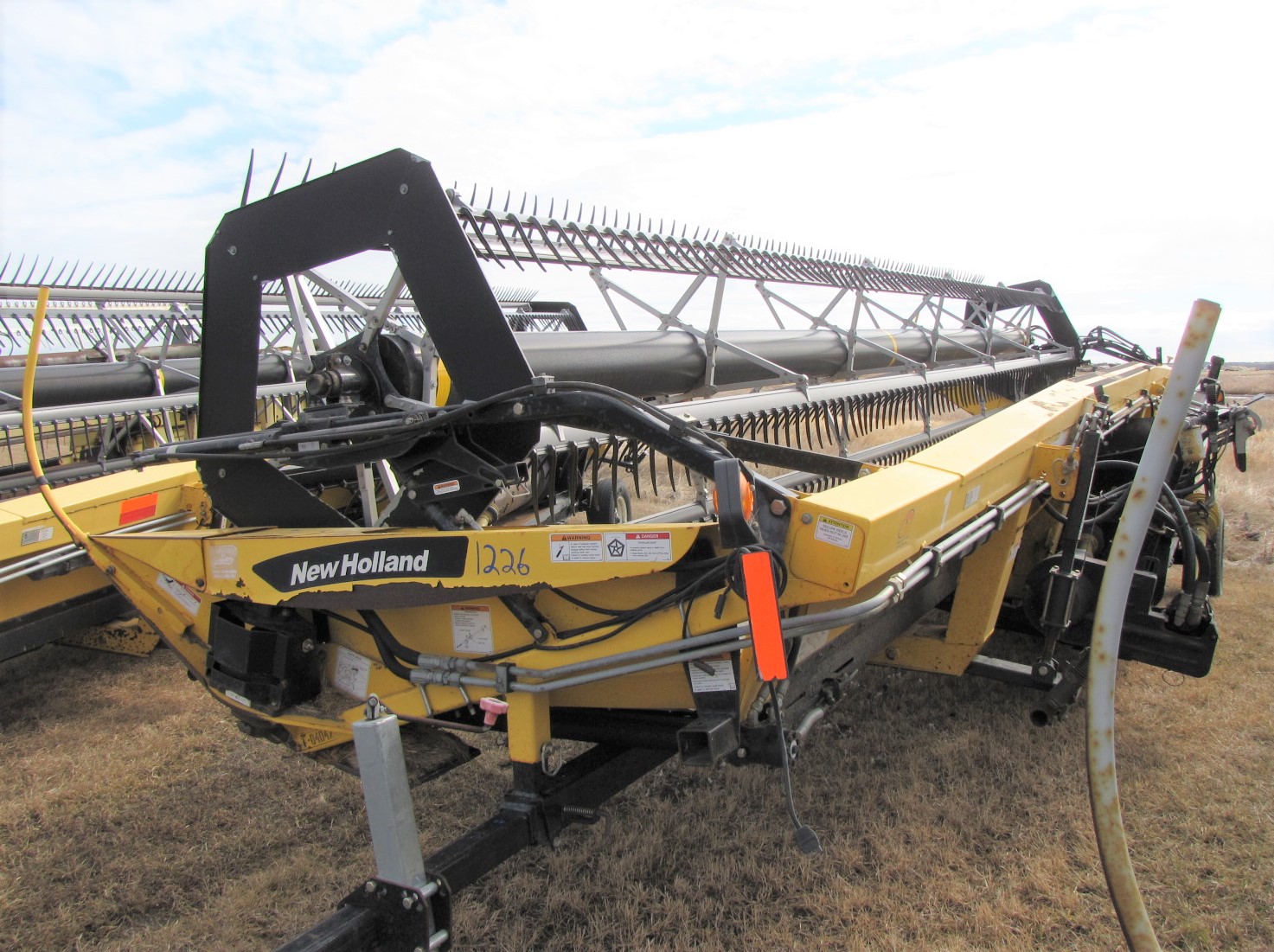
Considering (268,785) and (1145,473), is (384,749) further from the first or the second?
(268,785)

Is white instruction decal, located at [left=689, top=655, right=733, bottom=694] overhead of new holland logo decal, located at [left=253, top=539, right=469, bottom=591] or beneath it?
beneath

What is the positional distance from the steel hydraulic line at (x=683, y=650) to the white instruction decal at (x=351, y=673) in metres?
0.26

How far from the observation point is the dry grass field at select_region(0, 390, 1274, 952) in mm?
2527

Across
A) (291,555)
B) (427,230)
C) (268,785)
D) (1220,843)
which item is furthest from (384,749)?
(1220,843)

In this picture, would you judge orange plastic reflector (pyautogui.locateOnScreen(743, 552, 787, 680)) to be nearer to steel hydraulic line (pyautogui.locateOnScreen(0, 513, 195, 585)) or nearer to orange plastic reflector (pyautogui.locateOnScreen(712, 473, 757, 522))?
orange plastic reflector (pyautogui.locateOnScreen(712, 473, 757, 522))

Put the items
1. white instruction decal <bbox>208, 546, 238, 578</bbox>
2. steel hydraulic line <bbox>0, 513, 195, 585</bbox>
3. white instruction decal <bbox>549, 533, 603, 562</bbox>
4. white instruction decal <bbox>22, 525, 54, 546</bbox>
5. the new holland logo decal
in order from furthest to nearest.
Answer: white instruction decal <bbox>22, 525, 54, 546</bbox>
steel hydraulic line <bbox>0, 513, 195, 585</bbox>
white instruction decal <bbox>208, 546, 238, 578</bbox>
the new holland logo decal
white instruction decal <bbox>549, 533, 603, 562</bbox>

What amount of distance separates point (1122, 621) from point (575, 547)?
3.94 feet

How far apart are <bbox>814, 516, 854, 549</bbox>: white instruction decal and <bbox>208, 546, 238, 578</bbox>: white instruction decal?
5.59ft

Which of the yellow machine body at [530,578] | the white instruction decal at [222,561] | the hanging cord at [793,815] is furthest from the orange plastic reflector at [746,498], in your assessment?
the white instruction decal at [222,561]

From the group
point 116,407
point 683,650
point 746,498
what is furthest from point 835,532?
point 116,407

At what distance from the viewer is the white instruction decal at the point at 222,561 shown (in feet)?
8.68

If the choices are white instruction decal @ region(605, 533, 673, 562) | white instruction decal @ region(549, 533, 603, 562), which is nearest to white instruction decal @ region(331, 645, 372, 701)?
white instruction decal @ region(549, 533, 603, 562)

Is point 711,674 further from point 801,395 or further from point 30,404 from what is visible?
point 801,395

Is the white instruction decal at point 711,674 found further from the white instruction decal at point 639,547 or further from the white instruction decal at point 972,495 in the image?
the white instruction decal at point 972,495
